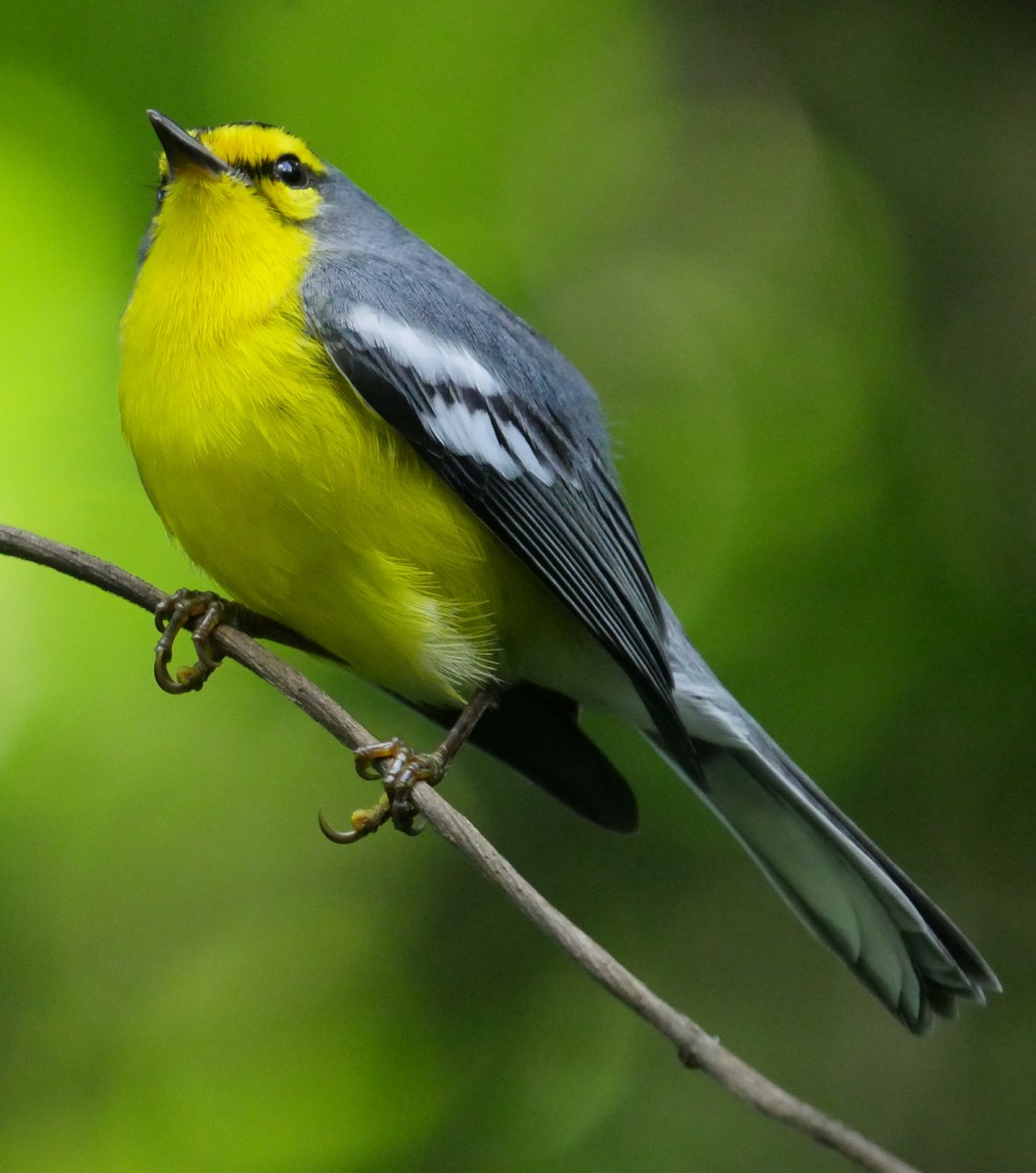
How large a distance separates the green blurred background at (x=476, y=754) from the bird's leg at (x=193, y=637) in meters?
1.23

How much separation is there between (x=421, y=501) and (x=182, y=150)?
0.99m

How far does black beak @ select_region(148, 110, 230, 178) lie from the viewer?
288 cm

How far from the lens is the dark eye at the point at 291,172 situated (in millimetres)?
3105

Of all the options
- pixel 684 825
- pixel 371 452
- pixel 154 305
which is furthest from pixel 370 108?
pixel 684 825

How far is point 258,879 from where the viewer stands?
15.3ft

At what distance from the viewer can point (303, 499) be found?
2.64 metres

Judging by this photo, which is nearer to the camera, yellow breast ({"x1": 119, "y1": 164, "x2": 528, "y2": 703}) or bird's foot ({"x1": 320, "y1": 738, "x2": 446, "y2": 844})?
yellow breast ({"x1": 119, "y1": 164, "x2": 528, "y2": 703})

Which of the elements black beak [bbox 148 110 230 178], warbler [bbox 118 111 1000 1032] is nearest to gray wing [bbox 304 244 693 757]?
warbler [bbox 118 111 1000 1032]

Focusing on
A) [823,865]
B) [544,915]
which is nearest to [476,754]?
[823,865]

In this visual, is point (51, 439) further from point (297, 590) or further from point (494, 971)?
point (494, 971)

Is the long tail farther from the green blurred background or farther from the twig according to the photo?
the twig

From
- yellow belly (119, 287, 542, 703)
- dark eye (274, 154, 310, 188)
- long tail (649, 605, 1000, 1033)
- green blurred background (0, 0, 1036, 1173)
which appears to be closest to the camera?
yellow belly (119, 287, 542, 703)

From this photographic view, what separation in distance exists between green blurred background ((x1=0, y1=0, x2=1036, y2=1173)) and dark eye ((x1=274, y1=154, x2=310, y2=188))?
0.94m

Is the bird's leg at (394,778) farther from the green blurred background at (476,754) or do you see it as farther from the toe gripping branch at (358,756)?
the green blurred background at (476,754)
